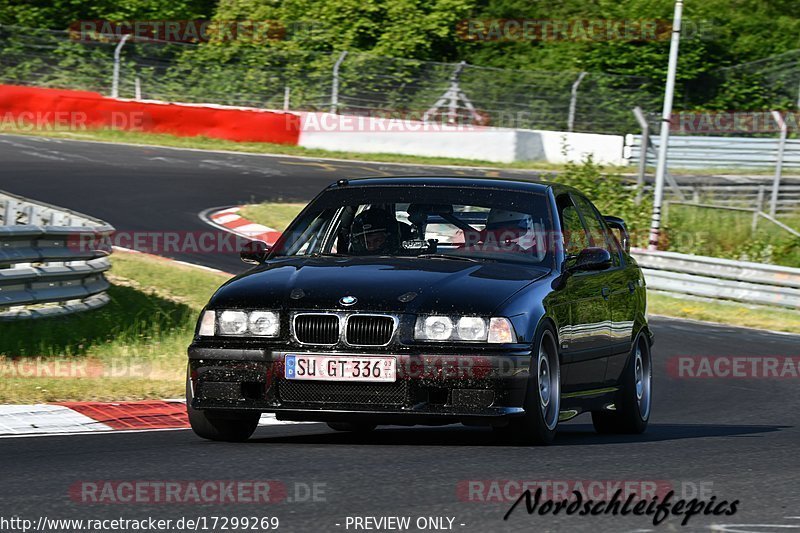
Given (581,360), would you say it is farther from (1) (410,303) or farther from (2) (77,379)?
(2) (77,379)

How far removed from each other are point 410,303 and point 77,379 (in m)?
4.12

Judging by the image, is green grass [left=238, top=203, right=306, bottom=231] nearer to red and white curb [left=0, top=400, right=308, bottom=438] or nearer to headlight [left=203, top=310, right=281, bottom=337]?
red and white curb [left=0, top=400, right=308, bottom=438]

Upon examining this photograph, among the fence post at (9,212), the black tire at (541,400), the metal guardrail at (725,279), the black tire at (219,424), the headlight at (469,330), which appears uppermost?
the headlight at (469,330)

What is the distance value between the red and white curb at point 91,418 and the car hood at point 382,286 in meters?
1.43

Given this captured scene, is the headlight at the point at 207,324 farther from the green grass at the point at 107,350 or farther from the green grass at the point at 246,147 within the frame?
the green grass at the point at 246,147

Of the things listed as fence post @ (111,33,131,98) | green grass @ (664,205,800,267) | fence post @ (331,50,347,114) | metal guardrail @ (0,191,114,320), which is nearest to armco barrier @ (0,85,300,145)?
fence post @ (111,33,131,98)

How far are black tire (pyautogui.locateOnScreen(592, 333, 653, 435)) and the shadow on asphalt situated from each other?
3.8 inches

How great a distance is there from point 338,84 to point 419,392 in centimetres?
2874

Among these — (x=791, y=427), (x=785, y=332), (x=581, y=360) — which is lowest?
(x=785, y=332)

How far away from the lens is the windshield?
8.38 metres

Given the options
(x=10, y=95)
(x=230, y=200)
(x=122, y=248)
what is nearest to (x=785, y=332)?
(x=122, y=248)

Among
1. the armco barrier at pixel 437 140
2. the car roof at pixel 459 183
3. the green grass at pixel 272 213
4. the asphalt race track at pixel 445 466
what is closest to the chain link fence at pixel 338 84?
the armco barrier at pixel 437 140

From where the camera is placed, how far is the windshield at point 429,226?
27.5ft

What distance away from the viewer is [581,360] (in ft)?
27.7
